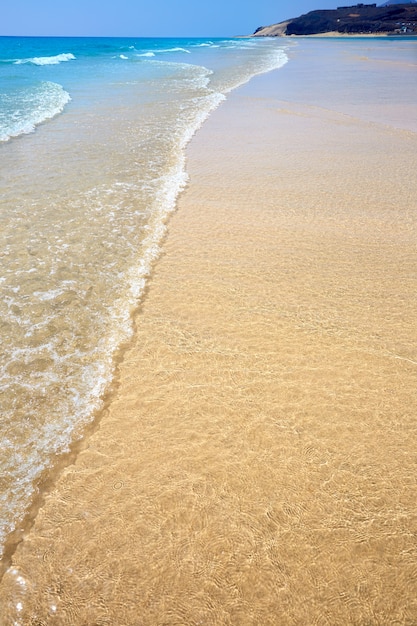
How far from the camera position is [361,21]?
105688mm

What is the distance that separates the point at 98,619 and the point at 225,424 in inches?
54.7

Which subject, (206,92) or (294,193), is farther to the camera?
(206,92)

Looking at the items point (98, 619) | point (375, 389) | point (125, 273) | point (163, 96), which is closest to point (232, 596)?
point (98, 619)

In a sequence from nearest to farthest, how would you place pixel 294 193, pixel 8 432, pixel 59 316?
1. pixel 8 432
2. pixel 59 316
3. pixel 294 193

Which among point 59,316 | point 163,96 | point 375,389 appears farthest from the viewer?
point 163,96

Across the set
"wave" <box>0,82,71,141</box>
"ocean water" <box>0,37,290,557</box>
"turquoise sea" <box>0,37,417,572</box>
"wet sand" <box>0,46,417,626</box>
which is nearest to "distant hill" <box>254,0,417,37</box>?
"wave" <box>0,82,71,141</box>

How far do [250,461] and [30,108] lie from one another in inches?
689

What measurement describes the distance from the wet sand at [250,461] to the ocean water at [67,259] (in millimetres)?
260

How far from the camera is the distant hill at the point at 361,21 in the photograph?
95.4 metres

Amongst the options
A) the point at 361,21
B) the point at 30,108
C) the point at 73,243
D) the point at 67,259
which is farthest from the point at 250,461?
the point at 361,21

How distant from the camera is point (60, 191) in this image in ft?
23.8

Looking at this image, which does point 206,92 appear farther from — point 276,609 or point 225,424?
point 276,609

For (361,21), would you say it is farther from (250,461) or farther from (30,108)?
(250,461)

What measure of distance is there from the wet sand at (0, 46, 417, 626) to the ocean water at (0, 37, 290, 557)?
26cm
